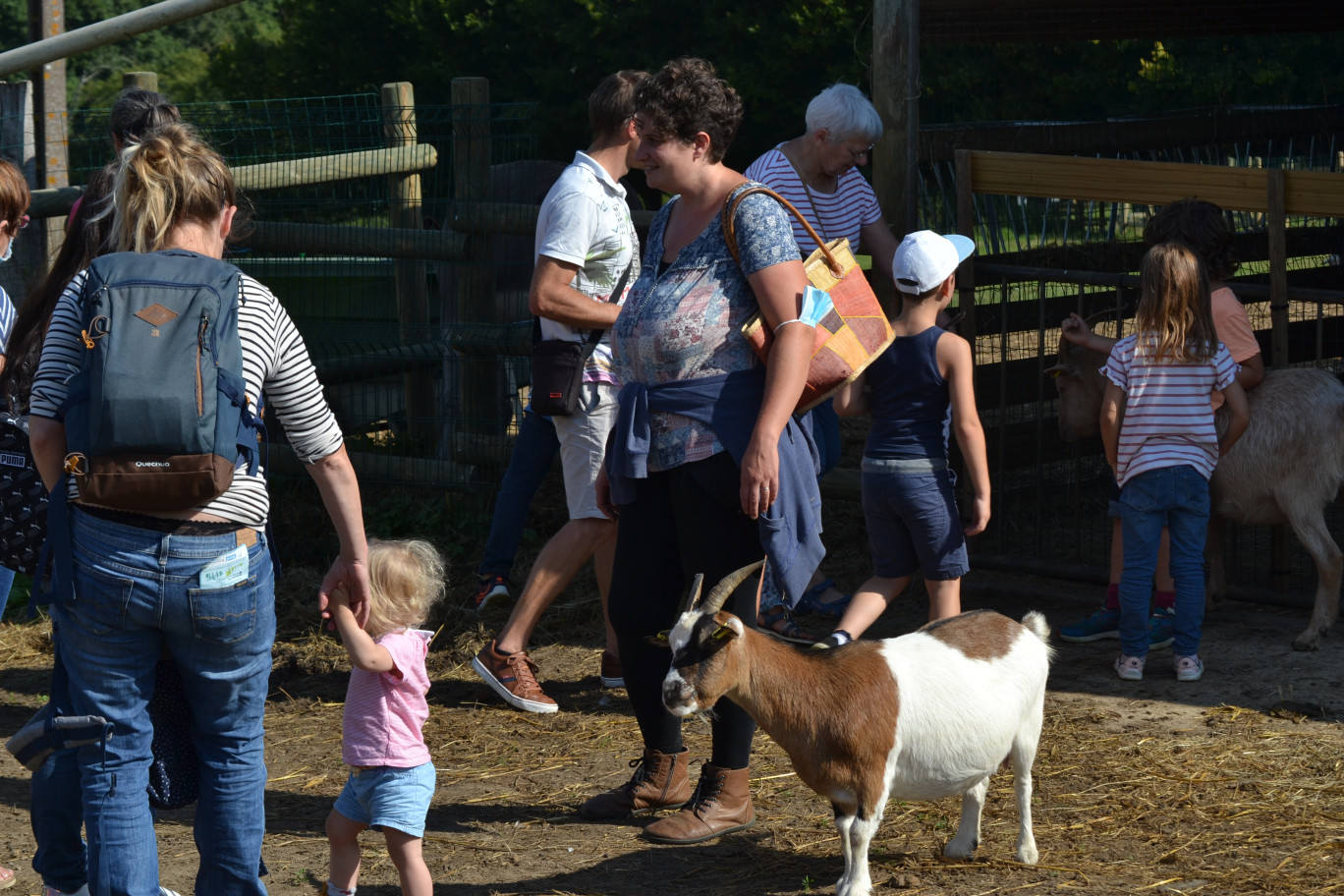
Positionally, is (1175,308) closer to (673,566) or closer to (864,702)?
(673,566)

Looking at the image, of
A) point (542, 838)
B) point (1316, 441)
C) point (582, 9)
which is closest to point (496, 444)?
point (542, 838)

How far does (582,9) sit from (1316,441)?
25783 mm

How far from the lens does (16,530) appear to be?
366 cm

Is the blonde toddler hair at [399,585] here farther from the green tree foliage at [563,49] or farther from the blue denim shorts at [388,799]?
the green tree foliage at [563,49]

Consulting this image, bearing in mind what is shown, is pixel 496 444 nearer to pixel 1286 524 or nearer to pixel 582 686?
pixel 582 686

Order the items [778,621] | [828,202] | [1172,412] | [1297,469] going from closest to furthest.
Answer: [1172,412], [1297,469], [828,202], [778,621]

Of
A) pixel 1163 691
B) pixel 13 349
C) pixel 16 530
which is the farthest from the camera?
pixel 1163 691

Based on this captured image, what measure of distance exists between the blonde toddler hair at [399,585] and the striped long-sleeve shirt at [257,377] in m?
0.31

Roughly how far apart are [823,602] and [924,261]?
1.95 meters

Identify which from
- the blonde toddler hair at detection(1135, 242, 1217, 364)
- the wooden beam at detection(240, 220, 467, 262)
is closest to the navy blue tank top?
the blonde toddler hair at detection(1135, 242, 1217, 364)

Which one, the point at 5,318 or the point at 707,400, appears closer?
the point at 707,400

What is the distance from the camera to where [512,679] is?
498 centimetres

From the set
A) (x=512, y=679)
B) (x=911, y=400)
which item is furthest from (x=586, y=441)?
(x=911, y=400)

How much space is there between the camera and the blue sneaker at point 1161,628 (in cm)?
527
